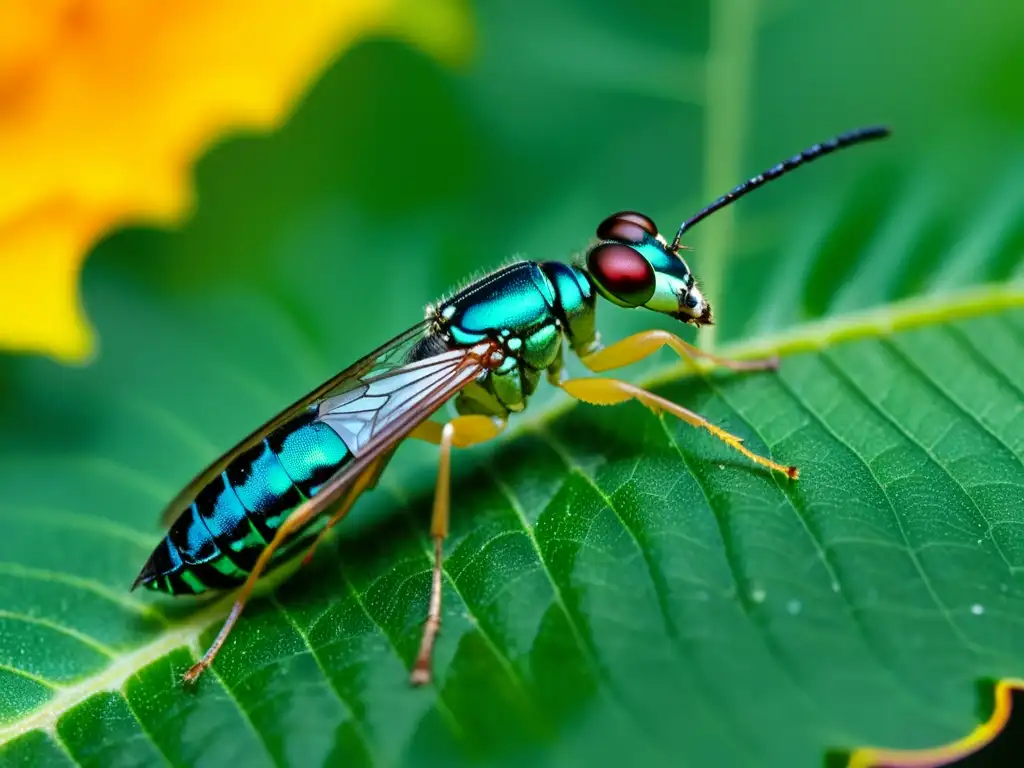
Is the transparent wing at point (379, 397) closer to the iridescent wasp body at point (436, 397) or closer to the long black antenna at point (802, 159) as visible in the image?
the iridescent wasp body at point (436, 397)

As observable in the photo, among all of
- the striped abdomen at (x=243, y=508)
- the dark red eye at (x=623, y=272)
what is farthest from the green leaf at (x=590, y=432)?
the dark red eye at (x=623, y=272)

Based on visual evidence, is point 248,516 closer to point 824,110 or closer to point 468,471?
point 468,471

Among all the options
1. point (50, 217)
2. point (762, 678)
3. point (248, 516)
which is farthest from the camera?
point (50, 217)

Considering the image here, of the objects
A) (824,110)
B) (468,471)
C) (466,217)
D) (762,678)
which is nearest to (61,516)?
(468,471)

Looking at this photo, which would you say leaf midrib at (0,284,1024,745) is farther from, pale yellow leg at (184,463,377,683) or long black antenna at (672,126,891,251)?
long black antenna at (672,126,891,251)

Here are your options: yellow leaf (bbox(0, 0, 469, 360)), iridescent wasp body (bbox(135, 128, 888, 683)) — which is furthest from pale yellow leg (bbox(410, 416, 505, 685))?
yellow leaf (bbox(0, 0, 469, 360))

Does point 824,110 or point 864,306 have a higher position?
point 824,110

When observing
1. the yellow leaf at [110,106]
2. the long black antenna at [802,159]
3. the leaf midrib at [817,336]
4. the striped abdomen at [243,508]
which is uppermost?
the yellow leaf at [110,106]

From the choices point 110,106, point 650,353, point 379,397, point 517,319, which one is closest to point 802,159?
point 650,353
